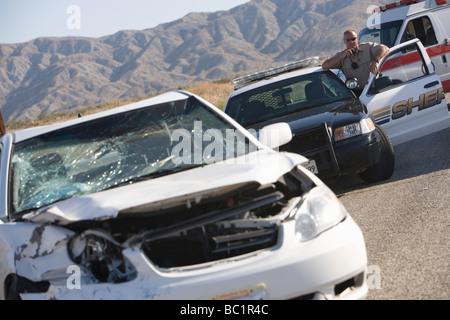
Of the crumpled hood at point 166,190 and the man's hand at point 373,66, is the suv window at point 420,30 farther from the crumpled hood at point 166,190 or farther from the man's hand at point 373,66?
the crumpled hood at point 166,190

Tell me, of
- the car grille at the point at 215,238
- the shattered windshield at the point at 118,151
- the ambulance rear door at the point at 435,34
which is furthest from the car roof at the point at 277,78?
the car grille at the point at 215,238

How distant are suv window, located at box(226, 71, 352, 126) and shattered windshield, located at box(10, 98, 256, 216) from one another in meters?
3.40

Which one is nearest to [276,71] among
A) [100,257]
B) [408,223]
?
[408,223]

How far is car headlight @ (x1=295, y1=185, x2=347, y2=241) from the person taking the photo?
365 centimetres

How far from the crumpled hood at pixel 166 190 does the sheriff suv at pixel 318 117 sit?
3.08m

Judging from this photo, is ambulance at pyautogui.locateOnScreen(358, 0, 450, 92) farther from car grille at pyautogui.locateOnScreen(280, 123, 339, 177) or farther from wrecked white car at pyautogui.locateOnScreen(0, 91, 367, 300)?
wrecked white car at pyautogui.locateOnScreen(0, 91, 367, 300)

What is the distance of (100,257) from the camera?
356cm

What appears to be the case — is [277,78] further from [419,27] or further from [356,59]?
[419,27]

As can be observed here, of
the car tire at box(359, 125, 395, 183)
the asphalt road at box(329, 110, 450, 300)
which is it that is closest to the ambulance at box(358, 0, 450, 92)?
the asphalt road at box(329, 110, 450, 300)

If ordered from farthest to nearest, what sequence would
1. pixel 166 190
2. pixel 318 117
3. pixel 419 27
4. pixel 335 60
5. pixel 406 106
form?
pixel 419 27, pixel 335 60, pixel 406 106, pixel 318 117, pixel 166 190

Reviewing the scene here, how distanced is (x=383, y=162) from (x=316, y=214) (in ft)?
13.6
